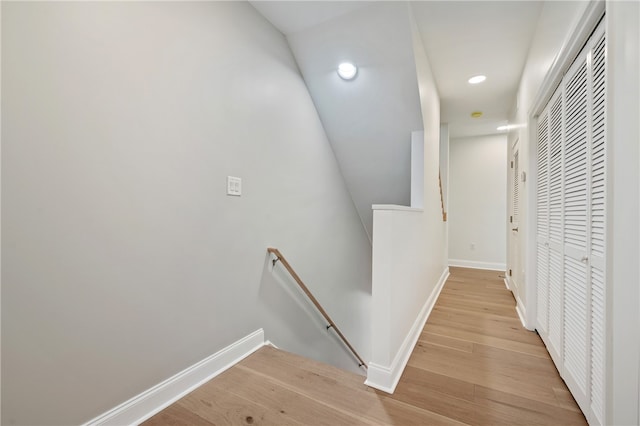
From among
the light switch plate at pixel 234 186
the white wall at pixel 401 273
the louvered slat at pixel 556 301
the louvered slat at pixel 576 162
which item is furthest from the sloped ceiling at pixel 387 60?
the louvered slat at pixel 556 301

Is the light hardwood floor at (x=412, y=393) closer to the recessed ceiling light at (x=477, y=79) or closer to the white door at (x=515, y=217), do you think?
the white door at (x=515, y=217)

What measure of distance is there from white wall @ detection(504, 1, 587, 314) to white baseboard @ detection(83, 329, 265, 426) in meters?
2.44

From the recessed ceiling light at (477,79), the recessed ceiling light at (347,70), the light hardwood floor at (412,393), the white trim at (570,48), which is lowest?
the light hardwood floor at (412,393)

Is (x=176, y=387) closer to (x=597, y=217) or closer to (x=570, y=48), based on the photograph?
(x=597, y=217)

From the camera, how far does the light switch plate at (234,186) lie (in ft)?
5.98

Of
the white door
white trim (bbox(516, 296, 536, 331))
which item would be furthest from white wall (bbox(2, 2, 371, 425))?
the white door

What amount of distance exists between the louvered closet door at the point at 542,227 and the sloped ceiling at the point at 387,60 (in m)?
0.80

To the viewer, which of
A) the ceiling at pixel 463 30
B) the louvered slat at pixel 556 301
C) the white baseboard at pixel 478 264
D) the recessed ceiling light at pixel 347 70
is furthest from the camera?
the white baseboard at pixel 478 264

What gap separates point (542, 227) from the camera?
7.24 ft

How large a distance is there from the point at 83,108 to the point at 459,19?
8.21ft

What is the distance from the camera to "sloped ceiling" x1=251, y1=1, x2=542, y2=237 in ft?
6.64

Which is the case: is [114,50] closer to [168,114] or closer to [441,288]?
[168,114]

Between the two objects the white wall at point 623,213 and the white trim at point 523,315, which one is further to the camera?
the white trim at point 523,315

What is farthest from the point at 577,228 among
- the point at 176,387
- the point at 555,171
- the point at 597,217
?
the point at 176,387
